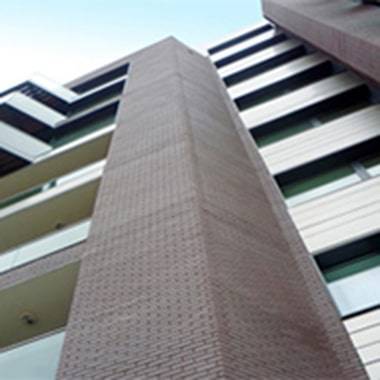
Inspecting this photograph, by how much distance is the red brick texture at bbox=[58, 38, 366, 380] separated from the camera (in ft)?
17.7

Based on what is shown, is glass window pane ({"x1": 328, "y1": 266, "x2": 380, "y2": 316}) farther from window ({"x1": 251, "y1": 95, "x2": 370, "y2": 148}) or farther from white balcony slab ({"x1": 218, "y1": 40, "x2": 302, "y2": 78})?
white balcony slab ({"x1": 218, "y1": 40, "x2": 302, "y2": 78})

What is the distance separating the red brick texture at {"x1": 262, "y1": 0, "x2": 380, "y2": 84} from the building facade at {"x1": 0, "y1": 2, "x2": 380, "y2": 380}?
2.81ft

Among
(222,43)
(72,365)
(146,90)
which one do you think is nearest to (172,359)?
(72,365)

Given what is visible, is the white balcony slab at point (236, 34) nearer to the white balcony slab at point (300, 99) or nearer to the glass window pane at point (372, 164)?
the white balcony slab at point (300, 99)

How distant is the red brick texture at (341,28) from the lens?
11984 mm

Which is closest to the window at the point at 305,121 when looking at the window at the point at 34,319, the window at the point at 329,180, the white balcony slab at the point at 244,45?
the window at the point at 329,180

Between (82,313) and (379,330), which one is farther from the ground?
(82,313)

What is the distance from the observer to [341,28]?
45.7 ft

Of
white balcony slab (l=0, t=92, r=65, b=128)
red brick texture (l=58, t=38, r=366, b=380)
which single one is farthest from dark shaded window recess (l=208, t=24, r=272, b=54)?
red brick texture (l=58, t=38, r=366, b=380)

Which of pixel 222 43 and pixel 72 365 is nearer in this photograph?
pixel 72 365

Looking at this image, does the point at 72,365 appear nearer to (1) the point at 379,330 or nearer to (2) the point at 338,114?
(1) the point at 379,330

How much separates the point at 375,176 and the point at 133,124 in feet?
19.4

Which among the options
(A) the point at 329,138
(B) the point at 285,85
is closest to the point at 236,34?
(B) the point at 285,85

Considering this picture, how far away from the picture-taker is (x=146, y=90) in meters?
15.4
